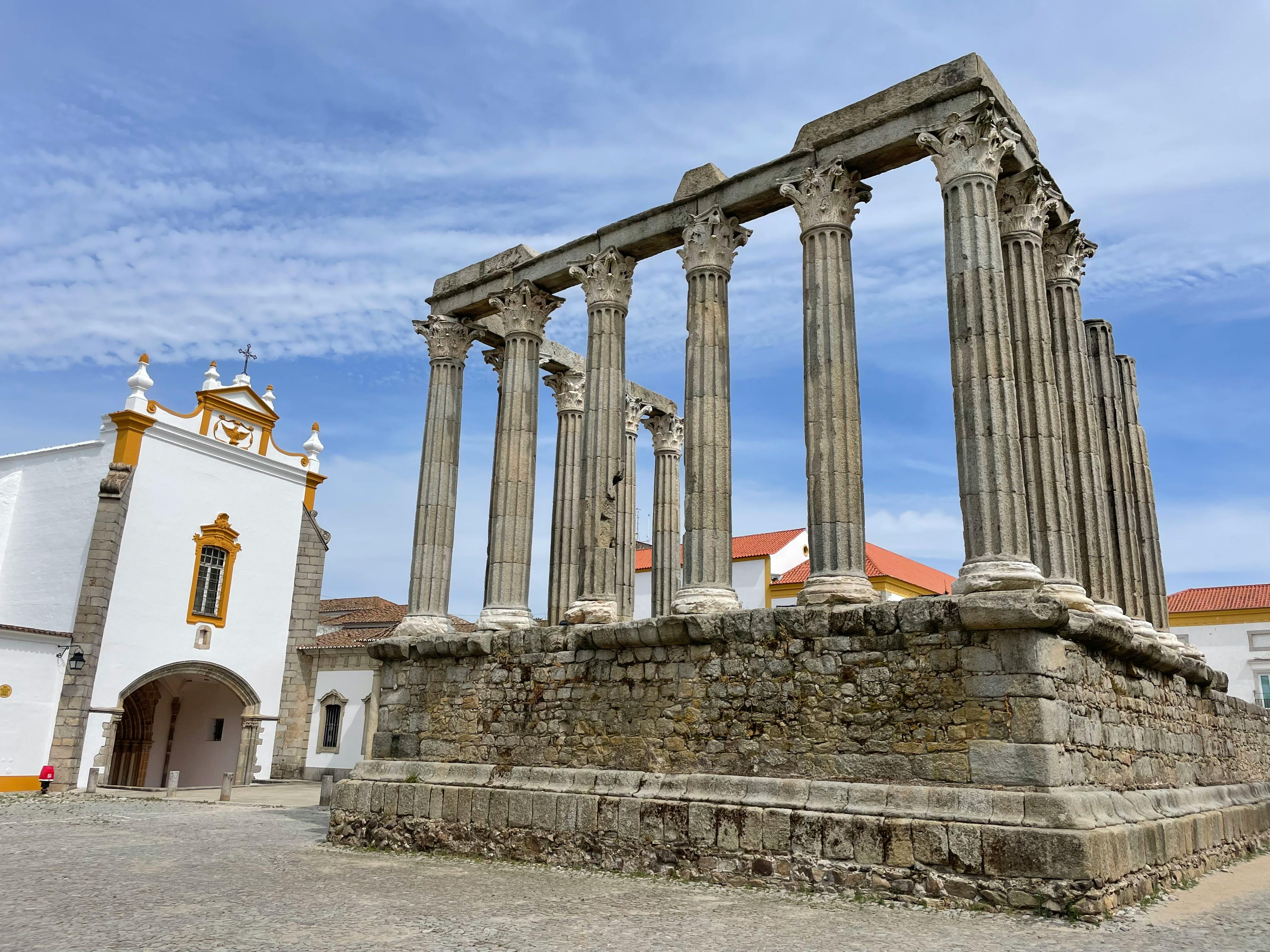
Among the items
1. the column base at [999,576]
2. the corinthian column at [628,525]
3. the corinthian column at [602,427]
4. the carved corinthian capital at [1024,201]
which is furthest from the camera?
the corinthian column at [628,525]

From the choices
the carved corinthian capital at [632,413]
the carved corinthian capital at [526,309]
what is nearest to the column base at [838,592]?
the carved corinthian capital at [526,309]

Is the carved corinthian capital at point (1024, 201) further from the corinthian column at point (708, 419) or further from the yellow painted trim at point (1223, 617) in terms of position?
the yellow painted trim at point (1223, 617)

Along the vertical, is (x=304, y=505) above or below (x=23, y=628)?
above

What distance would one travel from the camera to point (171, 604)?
23219mm

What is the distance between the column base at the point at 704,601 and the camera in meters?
10.7

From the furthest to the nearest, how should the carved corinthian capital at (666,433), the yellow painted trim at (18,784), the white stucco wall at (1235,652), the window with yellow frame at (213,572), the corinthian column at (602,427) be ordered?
the white stucco wall at (1235,652) → the window with yellow frame at (213,572) → the yellow painted trim at (18,784) → the carved corinthian capital at (666,433) → the corinthian column at (602,427)

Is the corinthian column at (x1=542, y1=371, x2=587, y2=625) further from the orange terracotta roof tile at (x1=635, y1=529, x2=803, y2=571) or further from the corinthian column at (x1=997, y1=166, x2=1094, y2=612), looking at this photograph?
the orange terracotta roof tile at (x1=635, y1=529, x2=803, y2=571)

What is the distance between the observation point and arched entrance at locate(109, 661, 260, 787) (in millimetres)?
24922

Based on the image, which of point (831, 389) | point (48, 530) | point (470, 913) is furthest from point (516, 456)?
point (48, 530)

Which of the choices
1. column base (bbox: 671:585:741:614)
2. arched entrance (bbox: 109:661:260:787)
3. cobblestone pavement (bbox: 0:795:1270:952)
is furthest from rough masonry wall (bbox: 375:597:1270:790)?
arched entrance (bbox: 109:661:260:787)

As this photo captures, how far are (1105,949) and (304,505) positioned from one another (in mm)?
24463

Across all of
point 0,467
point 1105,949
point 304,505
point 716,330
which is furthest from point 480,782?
point 0,467

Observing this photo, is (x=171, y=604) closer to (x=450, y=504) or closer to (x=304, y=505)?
(x=304, y=505)

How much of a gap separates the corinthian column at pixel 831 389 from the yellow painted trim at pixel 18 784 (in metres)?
18.4
